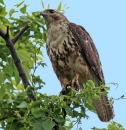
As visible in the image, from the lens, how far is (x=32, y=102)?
160 inches

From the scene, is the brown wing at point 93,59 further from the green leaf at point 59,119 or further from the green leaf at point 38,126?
the green leaf at point 38,126

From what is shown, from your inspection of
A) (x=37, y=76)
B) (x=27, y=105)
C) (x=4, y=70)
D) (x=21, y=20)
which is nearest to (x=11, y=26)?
(x=21, y=20)

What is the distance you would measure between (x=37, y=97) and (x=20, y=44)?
3.67ft

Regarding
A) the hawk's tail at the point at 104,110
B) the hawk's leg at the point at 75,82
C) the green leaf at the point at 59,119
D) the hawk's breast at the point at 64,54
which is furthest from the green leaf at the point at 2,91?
the hawk's tail at the point at 104,110

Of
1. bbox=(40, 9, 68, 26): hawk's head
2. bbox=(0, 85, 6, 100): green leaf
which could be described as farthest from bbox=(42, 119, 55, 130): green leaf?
bbox=(40, 9, 68, 26): hawk's head

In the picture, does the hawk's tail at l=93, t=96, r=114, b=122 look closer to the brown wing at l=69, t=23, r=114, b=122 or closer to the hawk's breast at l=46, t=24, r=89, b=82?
the brown wing at l=69, t=23, r=114, b=122

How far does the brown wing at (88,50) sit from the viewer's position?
6027 mm

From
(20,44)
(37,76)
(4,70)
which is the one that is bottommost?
(37,76)

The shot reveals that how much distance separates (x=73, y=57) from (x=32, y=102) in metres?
1.96

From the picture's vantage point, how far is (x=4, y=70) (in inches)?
203

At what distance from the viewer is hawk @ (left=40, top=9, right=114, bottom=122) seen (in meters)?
5.89

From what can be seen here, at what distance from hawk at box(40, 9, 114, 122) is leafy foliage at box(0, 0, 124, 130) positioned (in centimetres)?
31

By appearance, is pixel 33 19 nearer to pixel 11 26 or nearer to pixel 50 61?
pixel 11 26

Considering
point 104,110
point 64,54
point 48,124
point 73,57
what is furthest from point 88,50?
point 48,124
